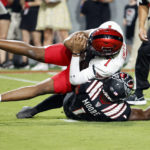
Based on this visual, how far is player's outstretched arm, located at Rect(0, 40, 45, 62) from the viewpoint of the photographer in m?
6.06

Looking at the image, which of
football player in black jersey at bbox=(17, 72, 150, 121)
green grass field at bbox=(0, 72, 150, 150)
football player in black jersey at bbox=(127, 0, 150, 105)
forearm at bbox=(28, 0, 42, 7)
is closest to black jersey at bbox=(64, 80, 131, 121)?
football player in black jersey at bbox=(17, 72, 150, 121)

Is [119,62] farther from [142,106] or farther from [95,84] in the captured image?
[142,106]

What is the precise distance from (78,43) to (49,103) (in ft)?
2.76

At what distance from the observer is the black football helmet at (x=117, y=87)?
571 centimetres

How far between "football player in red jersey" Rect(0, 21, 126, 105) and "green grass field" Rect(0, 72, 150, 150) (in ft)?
1.16

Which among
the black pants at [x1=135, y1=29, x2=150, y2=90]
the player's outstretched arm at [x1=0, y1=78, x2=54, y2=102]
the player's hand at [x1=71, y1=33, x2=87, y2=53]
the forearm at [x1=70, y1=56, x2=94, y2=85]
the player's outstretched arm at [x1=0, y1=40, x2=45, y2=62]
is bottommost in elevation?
the black pants at [x1=135, y1=29, x2=150, y2=90]

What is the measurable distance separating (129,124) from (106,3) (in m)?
7.44

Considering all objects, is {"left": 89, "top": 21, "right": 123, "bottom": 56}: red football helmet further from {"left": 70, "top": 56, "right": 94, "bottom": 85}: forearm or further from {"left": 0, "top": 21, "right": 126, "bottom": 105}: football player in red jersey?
{"left": 70, "top": 56, "right": 94, "bottom": 85}: forearm

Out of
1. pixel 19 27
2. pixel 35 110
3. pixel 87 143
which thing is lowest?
pixel 19 27

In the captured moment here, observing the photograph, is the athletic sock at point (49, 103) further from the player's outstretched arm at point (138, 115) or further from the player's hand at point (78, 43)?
the player's outstretched arm at point (138, 115)

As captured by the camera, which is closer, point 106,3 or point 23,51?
point 23,51

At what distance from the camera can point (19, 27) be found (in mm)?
13016

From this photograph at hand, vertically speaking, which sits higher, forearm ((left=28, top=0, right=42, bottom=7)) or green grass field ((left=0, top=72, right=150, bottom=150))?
green grass field ((left=0, top=72, right=150, bottom=150))

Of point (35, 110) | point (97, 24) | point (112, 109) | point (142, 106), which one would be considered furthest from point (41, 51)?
point (97, 24)
